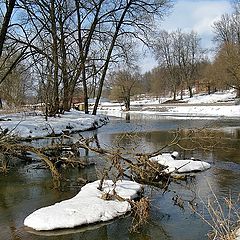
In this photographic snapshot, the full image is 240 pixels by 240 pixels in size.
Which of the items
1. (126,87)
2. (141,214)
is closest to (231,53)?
(126,87)

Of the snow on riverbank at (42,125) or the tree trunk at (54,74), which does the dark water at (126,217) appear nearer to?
the snow on riverbank at (42,125)

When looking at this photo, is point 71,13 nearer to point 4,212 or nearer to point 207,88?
point 4,212

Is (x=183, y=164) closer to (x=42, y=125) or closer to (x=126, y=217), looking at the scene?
(x=126, y=217)

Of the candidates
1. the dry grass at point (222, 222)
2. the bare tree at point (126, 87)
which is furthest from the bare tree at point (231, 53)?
the dry grass at point (222, 222)

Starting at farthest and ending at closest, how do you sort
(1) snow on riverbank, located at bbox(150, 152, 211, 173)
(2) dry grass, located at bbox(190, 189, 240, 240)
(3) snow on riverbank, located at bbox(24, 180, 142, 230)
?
(1) snow on riverbank, located at bbox(150, 152, 211, 173) < (3) snow on riverbank, located at bbox(24, 180, 142, 230) < (2) dry grass, located at bbox(190, 189, 240, 240)

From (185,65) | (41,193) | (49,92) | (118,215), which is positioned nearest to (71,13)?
(49,92)

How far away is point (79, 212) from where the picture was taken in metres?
7.30

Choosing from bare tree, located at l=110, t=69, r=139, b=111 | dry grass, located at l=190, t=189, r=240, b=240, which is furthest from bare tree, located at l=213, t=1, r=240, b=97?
dry grass, located at l=190, t=189, r=240, b=240

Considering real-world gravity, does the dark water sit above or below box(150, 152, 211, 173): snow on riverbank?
below

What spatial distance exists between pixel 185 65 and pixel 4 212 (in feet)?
236

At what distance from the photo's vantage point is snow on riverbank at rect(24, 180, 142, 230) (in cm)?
700

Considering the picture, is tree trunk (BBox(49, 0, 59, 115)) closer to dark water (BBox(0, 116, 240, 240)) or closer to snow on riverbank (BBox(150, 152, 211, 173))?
dark water (BBox(0, 116, 240, 240))

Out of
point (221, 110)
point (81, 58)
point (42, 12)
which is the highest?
point (42, 12)

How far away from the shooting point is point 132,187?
28.8 feet
